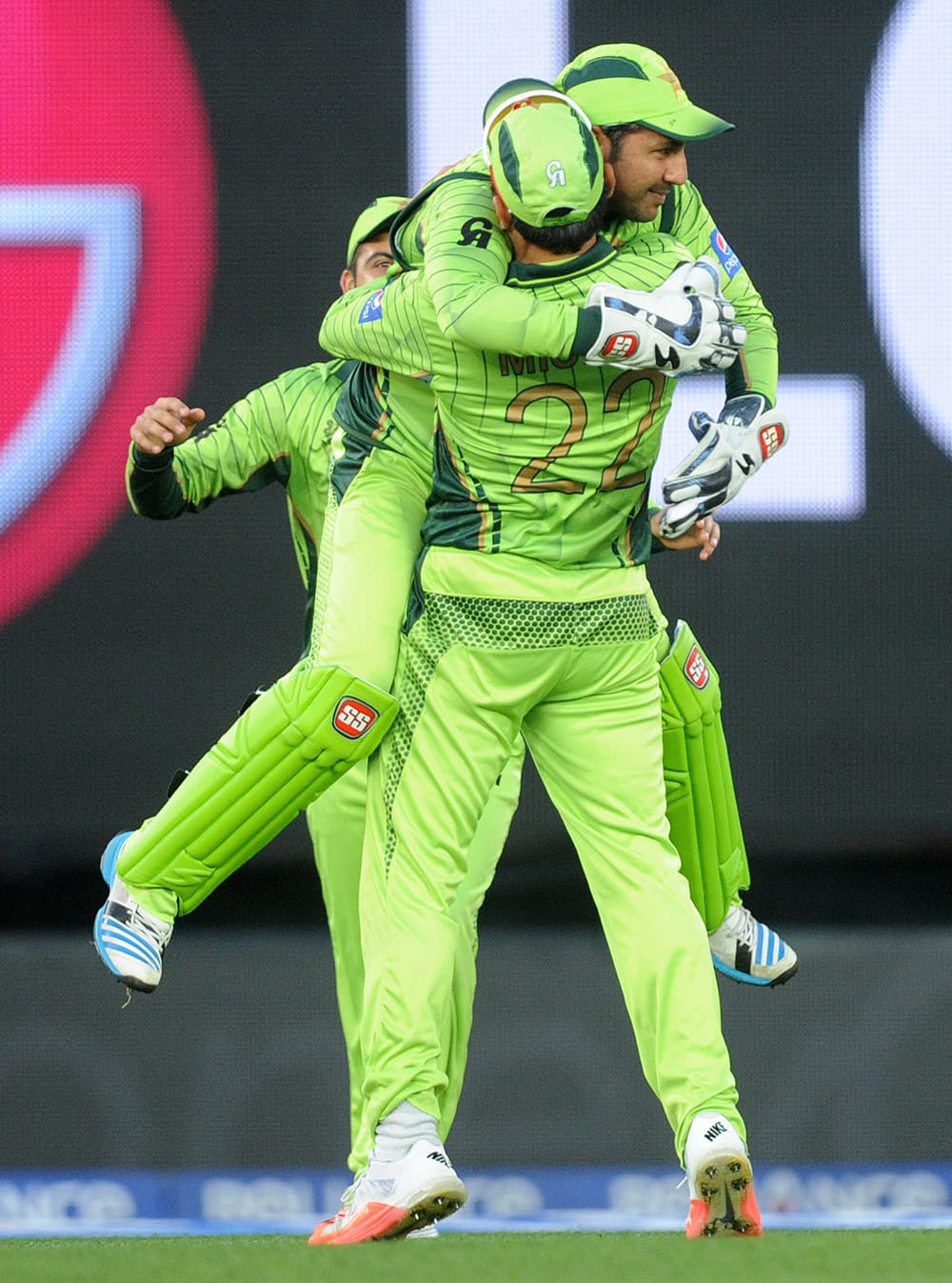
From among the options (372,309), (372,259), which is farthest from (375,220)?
(372,309)

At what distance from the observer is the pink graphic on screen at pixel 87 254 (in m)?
4.33

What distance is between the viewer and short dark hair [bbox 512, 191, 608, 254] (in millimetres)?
2836

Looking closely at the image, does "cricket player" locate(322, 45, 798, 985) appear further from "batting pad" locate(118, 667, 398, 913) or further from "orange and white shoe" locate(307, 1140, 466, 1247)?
"orange and white shoe" locate(307, 1140, 466, 1247)

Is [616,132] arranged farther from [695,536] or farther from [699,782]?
[699,782]

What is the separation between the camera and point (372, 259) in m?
3.60

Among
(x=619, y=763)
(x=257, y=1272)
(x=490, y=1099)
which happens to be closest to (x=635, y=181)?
(x=619, y=763)

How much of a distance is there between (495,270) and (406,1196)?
1.20 metres

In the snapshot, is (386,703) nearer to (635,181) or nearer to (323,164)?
(635,181)

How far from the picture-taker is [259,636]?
4.39m

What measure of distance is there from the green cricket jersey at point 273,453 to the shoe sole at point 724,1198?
1207mm

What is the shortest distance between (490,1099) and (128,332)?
1.71 metres

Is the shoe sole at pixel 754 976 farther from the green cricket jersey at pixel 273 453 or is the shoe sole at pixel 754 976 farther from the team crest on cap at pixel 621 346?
the team crest on cap at pixel 621 346

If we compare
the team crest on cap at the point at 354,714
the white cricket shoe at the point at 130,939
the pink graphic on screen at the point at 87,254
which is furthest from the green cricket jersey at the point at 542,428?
the pink graphic on screen at the point at 87,254

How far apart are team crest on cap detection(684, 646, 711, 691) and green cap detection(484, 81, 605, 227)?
0.77 meters
